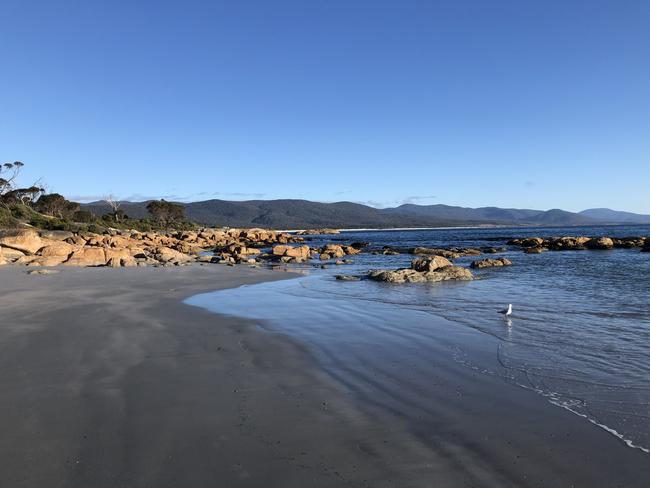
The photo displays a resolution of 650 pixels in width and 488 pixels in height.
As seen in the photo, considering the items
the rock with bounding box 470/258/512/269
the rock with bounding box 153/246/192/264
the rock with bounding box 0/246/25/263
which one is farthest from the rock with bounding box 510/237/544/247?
the rock with bounding box 0/246/25/263

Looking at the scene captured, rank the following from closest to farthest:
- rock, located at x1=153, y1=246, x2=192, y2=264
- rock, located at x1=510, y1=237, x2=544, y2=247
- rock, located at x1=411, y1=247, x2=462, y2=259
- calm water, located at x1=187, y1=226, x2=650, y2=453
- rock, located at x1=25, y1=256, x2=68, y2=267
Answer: calm water, located at x1=187, y1=226, x2=650, y2=453 → rock, located at x1=25, y1=256, x2=68, y2=267 → rock, located at x1=153, y1=246, x2=192, y2=264 → rock, located at x1=411, y1=247, x2=462, y2=259 → rock, located at x1=510, y1=237, x2=544, y2=247

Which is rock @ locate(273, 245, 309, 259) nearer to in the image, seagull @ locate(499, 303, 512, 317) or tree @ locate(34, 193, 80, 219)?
seagull @ locate(499, 303, 512, 317)

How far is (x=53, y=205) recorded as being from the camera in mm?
68062

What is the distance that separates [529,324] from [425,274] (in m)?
10.3

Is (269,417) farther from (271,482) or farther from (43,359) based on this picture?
(43,359)

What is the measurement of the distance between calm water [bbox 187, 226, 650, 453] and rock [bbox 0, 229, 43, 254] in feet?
60.3

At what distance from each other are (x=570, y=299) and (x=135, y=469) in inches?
606

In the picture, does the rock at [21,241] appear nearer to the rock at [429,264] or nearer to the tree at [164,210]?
the rock at [429,264]

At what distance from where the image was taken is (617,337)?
10188 mm

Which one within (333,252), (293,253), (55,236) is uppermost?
(55,236)

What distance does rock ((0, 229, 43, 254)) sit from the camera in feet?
96.2

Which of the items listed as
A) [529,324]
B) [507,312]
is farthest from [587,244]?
[529,324]

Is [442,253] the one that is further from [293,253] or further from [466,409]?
[466,409]

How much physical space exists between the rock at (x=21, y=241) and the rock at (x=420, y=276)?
72.0 feet
